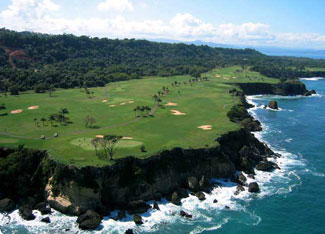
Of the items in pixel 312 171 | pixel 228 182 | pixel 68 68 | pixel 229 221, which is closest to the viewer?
pixel 229 221

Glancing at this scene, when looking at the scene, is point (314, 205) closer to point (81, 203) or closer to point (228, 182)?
point (228, 182)

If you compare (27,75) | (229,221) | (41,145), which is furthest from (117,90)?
(229,221)

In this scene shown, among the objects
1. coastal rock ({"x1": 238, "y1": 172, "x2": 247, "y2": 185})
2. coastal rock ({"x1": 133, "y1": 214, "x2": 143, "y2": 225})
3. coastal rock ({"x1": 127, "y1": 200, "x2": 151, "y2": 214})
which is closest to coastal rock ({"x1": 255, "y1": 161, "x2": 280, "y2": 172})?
coastal rock ({"x1": 238, "y1": 172, "x2": 247, "y2": 185})

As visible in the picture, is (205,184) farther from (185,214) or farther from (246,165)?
(246,165)

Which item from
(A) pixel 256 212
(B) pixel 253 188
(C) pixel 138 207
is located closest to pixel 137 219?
(C) pixel 138 207

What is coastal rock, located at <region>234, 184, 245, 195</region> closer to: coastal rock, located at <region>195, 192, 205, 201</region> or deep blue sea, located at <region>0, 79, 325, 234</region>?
deep blue sea, located at <region>0, 79, 325, 234</region>

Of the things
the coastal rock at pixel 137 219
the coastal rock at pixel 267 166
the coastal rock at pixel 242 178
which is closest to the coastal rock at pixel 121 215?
the coastal rock at pixel 137 219

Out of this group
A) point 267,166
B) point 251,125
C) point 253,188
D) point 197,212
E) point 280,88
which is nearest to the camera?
point 197,212
